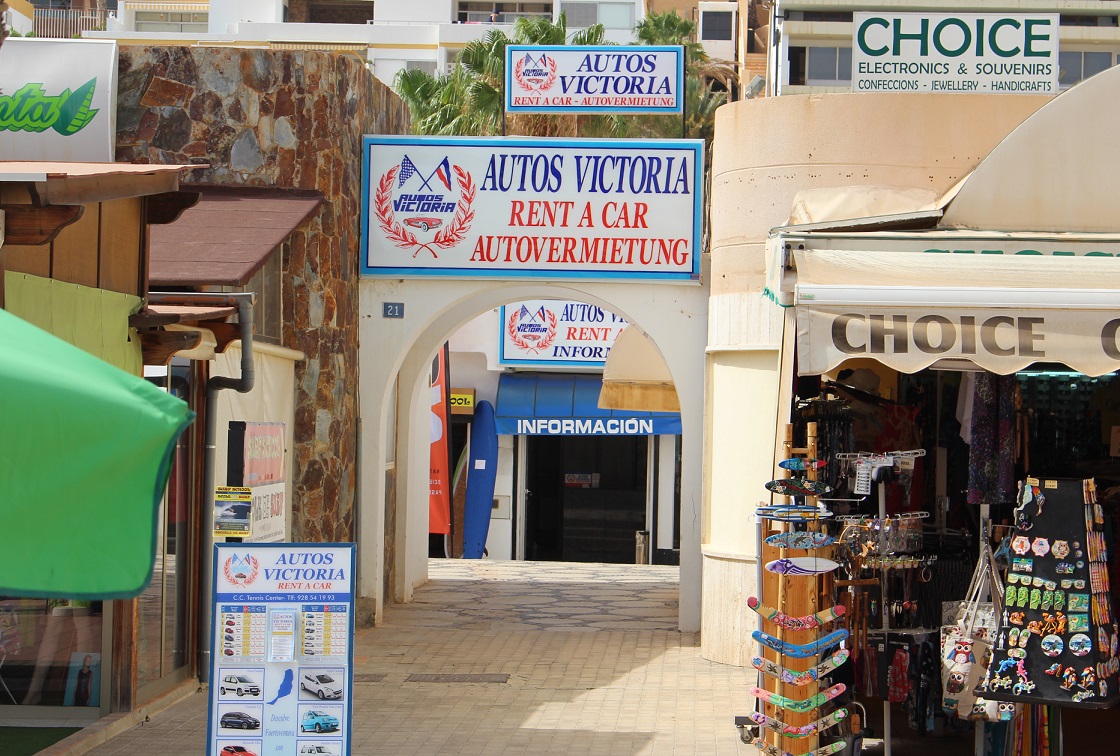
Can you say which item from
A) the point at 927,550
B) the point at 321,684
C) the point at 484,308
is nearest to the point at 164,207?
the point at 321,684

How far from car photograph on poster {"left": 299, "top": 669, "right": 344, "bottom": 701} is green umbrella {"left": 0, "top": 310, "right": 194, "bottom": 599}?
153 inches

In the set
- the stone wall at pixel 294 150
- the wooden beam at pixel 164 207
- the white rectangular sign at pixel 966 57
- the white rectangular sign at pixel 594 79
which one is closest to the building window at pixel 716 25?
the white rectangular sign at pixel 594 79

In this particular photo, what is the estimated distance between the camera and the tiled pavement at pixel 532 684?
9.10 metres

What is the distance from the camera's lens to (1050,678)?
22.9 feet

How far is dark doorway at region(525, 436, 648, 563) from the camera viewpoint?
2555cm

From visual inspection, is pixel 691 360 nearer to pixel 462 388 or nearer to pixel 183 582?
pixel 183 582

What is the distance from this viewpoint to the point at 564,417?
24203mm

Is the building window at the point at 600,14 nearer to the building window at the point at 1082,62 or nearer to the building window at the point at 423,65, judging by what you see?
the building window at the point at 423,65

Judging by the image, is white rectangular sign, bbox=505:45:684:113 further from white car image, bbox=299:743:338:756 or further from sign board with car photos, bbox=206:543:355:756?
white car image, bbox=299:743:338:756

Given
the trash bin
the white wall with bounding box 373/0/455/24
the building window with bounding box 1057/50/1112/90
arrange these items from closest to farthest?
the trash bin, the white wall with bounding box 373/0/455/24, the building window with bounding box 1057/50/1112/90

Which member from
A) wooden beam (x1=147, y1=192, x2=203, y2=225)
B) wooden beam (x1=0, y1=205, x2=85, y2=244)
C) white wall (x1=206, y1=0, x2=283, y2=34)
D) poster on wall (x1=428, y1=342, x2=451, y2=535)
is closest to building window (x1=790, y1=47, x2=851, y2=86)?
white wall (x1=206, y1=0, x2=283, y2=34)

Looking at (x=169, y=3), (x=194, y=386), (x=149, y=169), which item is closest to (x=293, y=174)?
(x=194, y=386)

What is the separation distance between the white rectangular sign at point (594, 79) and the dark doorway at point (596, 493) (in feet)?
36.4

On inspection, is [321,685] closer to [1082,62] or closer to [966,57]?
[966,57]
